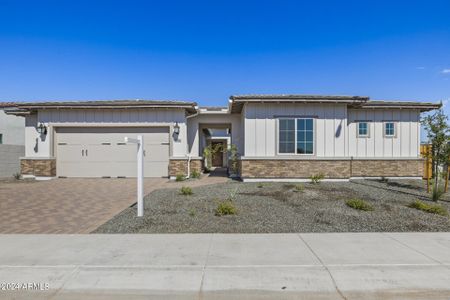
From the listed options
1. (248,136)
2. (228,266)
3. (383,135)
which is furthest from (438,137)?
(228,266)

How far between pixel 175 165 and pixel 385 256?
11473 mm

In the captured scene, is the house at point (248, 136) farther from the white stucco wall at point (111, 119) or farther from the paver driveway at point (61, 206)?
the paver driveway at point (61, 206)

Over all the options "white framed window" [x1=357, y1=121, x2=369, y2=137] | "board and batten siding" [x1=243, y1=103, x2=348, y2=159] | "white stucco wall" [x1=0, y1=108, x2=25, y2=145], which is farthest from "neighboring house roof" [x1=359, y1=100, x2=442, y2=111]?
"white stucco wall" [x1=0, y1=108, x2=25, y2=145]

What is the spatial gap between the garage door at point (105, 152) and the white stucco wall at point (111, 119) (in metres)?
0.36

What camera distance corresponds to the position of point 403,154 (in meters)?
14.0

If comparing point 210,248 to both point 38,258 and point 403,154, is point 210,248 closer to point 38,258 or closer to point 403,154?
point 38,258

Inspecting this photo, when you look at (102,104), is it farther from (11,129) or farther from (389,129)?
(389,129)

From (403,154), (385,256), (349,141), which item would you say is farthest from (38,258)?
(403,154)

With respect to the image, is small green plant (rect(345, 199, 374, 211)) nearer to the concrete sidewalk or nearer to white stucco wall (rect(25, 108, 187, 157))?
the concrete sidewalk

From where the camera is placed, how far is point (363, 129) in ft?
46.0

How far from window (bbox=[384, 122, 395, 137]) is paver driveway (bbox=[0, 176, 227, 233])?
1304 centimetres

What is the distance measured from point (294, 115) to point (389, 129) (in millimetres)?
5645

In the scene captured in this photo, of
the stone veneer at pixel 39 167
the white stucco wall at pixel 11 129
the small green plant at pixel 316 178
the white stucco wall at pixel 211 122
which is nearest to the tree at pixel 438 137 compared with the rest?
the small green plant at pixel 316 178

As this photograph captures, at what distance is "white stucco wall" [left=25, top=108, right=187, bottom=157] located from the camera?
14.5 m
